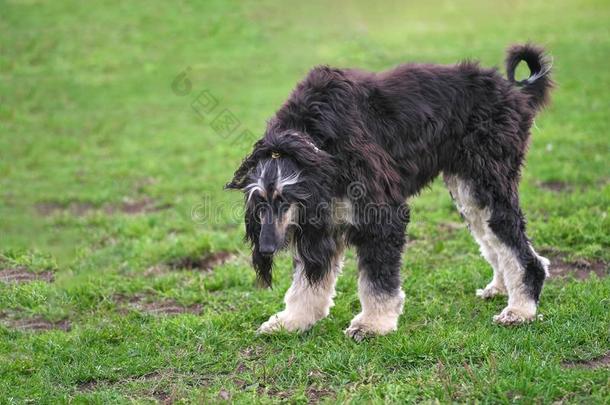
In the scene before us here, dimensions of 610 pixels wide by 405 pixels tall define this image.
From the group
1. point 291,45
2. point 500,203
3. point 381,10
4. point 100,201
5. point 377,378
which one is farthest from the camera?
point 381,10

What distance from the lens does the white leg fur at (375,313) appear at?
542 centimetres

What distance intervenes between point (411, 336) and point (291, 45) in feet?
50.6

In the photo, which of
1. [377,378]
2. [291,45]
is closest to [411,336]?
[377,378]

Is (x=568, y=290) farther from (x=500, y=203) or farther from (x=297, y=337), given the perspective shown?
(x=297, y=337)

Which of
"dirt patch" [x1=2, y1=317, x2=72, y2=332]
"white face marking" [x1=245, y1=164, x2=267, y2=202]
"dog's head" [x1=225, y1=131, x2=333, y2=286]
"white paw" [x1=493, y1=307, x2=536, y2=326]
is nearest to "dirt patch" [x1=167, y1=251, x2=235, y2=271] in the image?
"dirt patch" [x1=2, y1=317, x2=72, y2=332]

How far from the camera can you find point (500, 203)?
5750 mm

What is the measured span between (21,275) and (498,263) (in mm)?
4681

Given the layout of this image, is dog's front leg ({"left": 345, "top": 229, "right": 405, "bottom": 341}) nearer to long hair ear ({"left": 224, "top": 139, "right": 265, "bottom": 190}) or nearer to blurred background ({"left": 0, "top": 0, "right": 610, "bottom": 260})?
long hair ear ({"left": 224, "top": 139, "right": 265, "bottom": 190})

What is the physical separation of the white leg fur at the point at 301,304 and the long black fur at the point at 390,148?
0.99 feet

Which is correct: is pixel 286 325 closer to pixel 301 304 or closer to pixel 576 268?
pixel 301 304

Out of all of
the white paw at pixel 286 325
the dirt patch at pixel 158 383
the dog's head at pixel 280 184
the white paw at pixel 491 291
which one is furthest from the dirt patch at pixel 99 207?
the white paw at pixel 491 291

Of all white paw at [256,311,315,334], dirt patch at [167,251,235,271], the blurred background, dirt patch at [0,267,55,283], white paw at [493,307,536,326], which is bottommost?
the blurred background

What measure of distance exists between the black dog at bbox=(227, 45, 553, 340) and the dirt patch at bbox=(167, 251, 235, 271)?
198 centimetres

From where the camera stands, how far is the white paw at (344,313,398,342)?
17.8 feet
